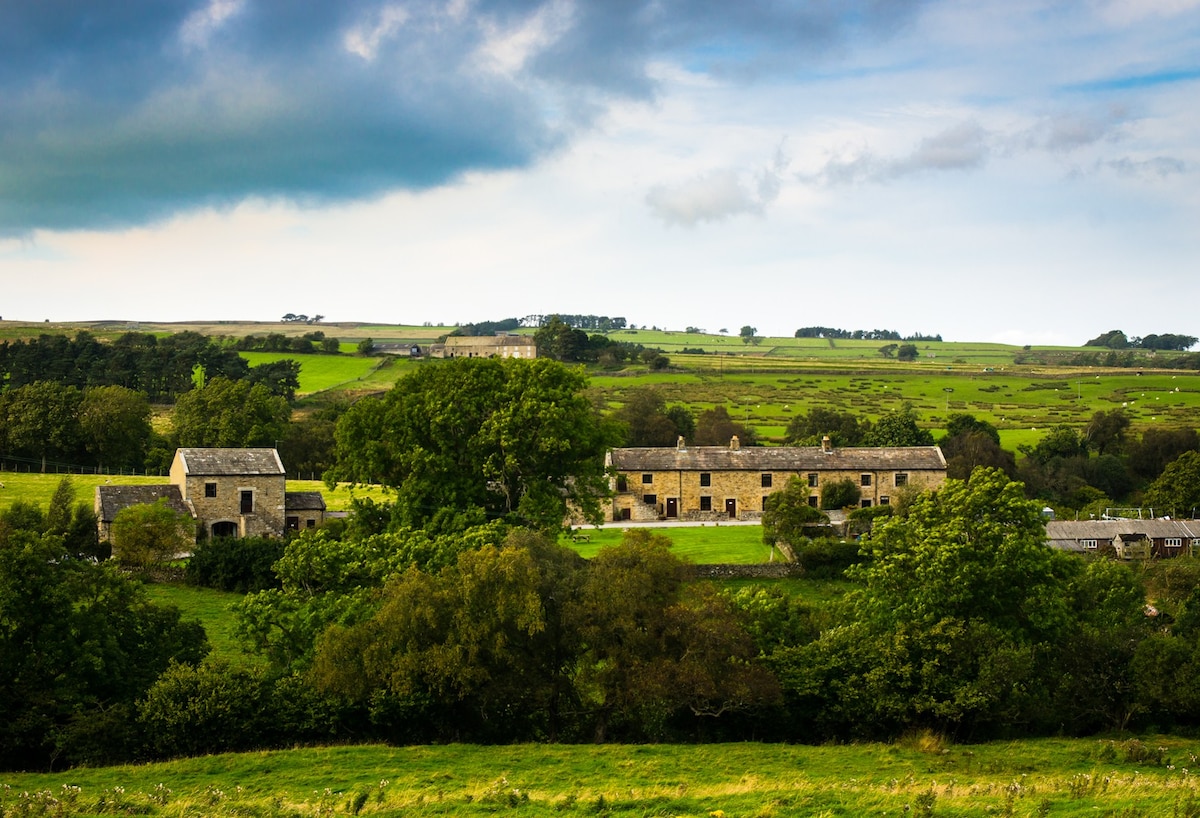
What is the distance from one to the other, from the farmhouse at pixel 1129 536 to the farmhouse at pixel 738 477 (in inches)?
412

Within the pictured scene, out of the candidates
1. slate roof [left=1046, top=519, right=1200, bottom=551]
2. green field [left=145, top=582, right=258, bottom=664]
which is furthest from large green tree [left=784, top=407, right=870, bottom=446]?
green field [left=145, top=582, right=258, bottom=664]

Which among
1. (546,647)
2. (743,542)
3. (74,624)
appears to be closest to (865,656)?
(546,647)

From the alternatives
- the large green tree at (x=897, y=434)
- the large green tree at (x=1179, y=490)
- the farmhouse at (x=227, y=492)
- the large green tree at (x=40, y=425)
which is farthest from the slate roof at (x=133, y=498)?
the large green tree at (x=1179, y=490)

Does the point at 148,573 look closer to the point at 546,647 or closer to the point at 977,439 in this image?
the point at 546,647

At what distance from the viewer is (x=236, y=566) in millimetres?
45688

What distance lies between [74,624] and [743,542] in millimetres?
37321

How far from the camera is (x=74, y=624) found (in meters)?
26.9

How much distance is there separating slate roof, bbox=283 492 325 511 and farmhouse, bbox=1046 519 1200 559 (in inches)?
1469

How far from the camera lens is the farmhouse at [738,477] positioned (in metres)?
68.8

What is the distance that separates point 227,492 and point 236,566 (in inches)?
400

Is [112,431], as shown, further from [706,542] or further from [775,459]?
[775,459]

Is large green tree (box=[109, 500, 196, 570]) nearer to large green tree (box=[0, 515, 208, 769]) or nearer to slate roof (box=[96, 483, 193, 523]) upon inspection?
slate roof (box=[96, 483, 193, 523])

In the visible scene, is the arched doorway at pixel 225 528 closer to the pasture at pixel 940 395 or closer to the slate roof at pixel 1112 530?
the slate roof at pixel 1112 530

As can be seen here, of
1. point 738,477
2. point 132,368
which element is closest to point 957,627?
point 738,477
